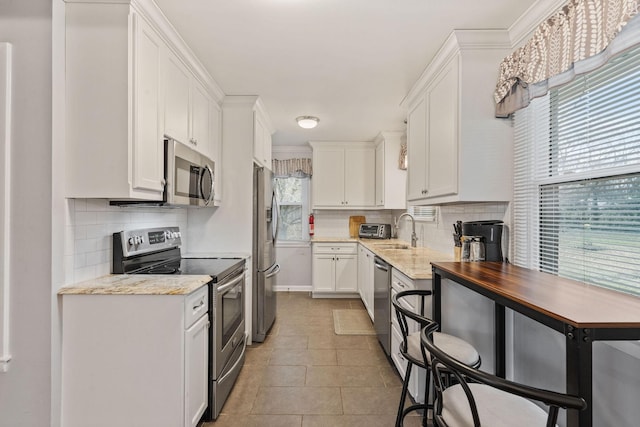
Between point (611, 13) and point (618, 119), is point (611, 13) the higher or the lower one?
the higher one

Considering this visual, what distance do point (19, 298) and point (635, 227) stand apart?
2.78 m

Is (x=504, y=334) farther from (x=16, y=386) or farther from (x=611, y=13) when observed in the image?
(x=16, y=386)

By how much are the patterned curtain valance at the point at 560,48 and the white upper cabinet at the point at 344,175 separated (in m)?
3.04

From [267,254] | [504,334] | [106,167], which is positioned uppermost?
[106,167]

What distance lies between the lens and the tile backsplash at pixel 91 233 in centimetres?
175

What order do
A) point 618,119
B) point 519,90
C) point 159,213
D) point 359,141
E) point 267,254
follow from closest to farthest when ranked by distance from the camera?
point 618,119
point 519,90
point 159,213
point 267,254
point 359,141

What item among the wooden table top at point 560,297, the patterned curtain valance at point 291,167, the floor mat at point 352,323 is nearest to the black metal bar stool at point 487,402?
the wooden table top at point 560,297

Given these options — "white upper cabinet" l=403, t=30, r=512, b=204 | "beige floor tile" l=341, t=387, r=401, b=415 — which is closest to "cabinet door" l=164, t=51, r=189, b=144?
"white upper cabinet" l=403, t=30, r=512, b=204

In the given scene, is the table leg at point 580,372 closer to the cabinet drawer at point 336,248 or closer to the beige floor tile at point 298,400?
the beige floor tile at point 298,400

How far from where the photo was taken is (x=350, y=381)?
2.49m

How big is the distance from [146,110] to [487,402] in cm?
A: 213

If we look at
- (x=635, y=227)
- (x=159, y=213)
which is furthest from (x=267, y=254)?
(x=635, y=227)

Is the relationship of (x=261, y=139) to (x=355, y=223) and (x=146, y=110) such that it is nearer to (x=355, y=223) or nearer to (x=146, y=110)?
(x=146, y=110)

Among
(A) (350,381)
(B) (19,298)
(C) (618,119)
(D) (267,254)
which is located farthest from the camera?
(D) (267,254)
